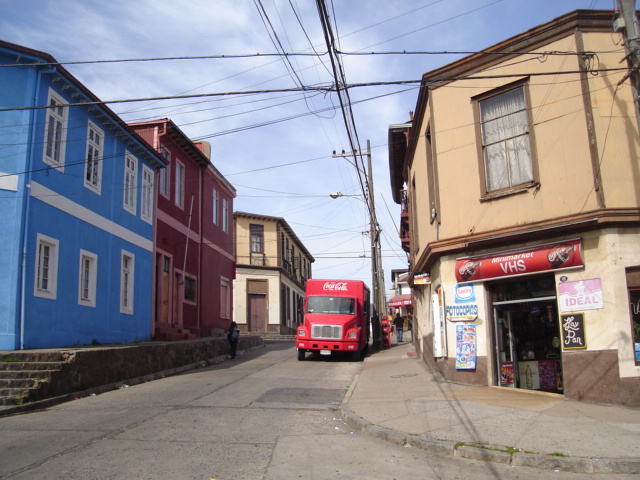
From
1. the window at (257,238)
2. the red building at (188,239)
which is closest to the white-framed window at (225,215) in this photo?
the red building at (188,239)

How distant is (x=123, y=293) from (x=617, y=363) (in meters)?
15.0

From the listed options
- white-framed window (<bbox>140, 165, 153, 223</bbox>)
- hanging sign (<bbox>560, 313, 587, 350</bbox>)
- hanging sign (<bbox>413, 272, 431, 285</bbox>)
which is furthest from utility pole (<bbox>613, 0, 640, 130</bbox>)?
white-framed window (<bbox>140, 165, 153, 223</bbox>)

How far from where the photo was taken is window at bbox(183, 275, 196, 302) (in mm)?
24891

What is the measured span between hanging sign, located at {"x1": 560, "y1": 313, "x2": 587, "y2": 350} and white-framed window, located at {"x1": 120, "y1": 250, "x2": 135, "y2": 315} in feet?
45.6

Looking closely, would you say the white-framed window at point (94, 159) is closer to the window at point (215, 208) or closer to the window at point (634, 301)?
the window at point (215, 208)

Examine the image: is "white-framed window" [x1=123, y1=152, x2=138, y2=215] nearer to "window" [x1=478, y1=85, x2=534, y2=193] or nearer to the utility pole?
"window" [x1=478, y1=85, x2=534, y2=193]

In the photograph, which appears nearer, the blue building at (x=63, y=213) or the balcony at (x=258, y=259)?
→ the blue building at (x=63, y=213)

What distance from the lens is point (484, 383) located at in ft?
38.8

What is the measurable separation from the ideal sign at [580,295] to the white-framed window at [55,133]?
491 inches

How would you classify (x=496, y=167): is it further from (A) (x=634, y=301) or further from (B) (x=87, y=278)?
(B) (x=87, y=278)

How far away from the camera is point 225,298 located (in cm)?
3186

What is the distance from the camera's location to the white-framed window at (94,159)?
16.8 metres

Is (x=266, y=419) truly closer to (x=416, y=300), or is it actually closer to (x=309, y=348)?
(x=309, y=348)

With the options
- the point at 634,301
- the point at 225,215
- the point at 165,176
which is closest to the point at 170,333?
the point at 165,176
